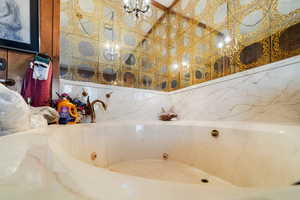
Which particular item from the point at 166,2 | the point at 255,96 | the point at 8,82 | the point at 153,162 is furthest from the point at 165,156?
the point at 166,2

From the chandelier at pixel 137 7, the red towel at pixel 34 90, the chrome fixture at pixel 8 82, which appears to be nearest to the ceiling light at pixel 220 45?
the chandelier at pixel 137 7

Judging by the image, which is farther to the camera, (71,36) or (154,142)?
(71,36)

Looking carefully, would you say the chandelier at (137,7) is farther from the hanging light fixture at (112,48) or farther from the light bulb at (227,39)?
the light bulb at (227,39)

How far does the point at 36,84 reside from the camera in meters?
0.83

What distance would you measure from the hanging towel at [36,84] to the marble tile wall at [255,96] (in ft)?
4.27

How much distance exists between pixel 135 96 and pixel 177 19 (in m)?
1.20

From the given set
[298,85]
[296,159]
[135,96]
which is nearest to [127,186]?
[296,159]

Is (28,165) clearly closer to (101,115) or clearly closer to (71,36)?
(101,115)

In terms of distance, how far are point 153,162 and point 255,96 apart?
0.91 metres

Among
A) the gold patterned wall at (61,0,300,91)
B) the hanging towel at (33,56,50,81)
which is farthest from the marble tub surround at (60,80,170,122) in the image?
the hanging towel at (33,56,50,81)

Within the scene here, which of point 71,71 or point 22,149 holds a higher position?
point 71,71

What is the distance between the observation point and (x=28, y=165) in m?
0.18

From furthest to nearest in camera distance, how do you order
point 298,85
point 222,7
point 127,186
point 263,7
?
point 222,7, point 263,7, point 298,85, point 127,186

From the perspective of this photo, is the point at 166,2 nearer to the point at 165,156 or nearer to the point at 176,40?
the point at 176,40
